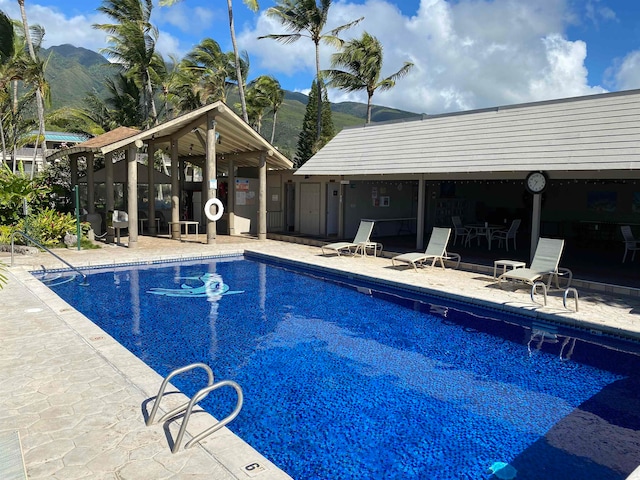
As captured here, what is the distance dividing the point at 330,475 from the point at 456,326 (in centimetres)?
497

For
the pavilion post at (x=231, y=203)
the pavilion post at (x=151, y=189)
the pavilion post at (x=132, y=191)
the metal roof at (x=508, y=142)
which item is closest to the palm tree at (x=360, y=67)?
the pavilion post at (x=231, y=203)

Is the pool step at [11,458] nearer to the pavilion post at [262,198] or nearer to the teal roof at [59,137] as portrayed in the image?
the pavilion post at [262,198]

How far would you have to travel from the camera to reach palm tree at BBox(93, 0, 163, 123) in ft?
86.0

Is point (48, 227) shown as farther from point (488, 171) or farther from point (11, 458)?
point (11, 458)

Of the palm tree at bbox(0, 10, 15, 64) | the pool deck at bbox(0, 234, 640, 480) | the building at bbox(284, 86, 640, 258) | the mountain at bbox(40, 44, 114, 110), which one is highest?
the mountain at bbox(40, 44, 114, 110)

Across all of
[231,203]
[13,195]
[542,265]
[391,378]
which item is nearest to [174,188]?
[231,203]

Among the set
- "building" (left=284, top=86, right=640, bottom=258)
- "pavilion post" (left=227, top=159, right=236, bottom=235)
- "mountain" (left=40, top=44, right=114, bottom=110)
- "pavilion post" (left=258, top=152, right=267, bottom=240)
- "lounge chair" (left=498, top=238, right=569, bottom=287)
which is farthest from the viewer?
"mountain" (left=40, top=44, right=114, bottom=110)

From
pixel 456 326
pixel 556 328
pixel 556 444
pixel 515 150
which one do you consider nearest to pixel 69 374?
pixel 556 444

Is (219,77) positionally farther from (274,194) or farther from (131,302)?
(131,302)

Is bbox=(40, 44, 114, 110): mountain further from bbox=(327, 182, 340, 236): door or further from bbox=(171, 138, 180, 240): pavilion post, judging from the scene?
bbox=(327, 182, 340, 236): door

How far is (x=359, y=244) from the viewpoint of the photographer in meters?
14.2

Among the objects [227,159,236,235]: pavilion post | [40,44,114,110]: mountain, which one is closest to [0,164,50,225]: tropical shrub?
[227,159,236,235]: pavilion post

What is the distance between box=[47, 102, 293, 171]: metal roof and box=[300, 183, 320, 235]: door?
1.16m

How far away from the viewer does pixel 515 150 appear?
11.9 m
